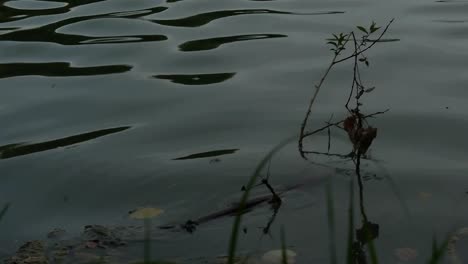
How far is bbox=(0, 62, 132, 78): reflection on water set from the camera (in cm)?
439

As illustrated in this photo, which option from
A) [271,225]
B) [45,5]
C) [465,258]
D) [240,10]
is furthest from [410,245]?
[45,5]

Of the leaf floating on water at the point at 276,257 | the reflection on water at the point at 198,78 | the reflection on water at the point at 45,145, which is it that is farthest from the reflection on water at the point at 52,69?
the leaf floating on water at the point at 276,257

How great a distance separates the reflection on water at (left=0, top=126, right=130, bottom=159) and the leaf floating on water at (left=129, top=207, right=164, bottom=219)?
28.6 inches

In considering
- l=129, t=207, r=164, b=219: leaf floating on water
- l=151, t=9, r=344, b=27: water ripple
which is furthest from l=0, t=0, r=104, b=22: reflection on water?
l=129, t=207, r=164, b=219: leaf floating on water

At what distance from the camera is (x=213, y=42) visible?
4828 millimetres

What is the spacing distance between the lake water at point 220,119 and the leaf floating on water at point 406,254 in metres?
0.02

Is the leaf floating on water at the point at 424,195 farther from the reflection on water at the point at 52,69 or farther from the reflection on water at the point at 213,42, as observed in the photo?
the reflection on water at the point at 213,42

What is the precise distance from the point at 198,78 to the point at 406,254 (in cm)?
201

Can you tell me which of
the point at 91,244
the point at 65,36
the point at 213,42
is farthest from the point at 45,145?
the point at 65,36

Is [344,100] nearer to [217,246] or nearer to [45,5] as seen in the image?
[217,246]

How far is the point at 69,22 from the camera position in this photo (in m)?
5.54

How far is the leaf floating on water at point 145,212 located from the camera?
273 centimetres

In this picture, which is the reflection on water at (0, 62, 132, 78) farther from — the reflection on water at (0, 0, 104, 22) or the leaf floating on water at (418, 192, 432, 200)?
the leaf floating on water at (418, 192, 432, 200)

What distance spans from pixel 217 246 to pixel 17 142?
1288 millimetres
